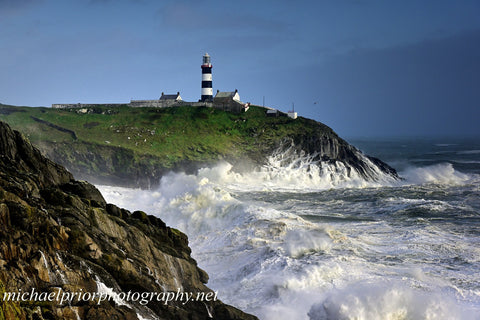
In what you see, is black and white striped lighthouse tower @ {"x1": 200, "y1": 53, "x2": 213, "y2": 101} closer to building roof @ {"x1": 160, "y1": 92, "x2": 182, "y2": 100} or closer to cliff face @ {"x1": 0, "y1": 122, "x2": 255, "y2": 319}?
building roof @ {"x1": 160, "y1": 92, "x2": 182, "y2": 100}

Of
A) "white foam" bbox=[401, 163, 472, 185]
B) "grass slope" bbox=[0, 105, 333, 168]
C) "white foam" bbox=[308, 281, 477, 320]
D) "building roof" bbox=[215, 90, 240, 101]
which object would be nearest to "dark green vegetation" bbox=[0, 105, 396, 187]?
"grass slope" bbox=[0, 105, 333, 168]

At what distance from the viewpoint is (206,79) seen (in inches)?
3787

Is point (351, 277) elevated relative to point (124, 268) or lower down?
lower down

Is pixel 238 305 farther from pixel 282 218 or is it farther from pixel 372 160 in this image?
pixel 372 160

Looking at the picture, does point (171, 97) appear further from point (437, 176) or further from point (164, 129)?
point (437, 176)

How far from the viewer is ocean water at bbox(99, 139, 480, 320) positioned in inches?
922

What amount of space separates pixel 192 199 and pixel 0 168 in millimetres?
24830

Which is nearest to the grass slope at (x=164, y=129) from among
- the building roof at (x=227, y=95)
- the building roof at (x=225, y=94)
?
the building roof at (x=227, y=95)

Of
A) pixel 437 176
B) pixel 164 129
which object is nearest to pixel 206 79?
pixel 164 129

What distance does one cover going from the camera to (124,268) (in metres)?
19.1

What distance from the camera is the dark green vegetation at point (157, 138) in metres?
72.5

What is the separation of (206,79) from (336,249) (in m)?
67.9

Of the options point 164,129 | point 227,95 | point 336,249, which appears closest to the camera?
point 336,249

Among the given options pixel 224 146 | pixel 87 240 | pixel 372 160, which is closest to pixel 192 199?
pixel 87 240
